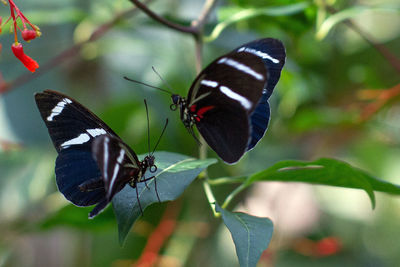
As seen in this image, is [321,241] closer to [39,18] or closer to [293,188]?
[293,188]

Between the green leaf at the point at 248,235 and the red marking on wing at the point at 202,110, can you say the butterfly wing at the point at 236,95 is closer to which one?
the red marking on wing at the point at 202,110

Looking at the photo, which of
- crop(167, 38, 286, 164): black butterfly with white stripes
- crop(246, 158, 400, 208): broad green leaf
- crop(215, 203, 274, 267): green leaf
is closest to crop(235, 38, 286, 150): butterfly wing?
crop(167, 38, 286, 164): black butterfly with white stripes

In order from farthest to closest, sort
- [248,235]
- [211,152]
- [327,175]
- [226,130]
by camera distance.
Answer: [211,152]
[226,130]
[327,175]
[248,235]

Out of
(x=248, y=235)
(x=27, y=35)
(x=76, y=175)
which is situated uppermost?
(x=27, y=35)

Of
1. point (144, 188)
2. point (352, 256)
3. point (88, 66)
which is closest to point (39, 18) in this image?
point (88, 66)

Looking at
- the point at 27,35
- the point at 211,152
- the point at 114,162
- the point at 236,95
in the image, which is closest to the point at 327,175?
the point at 236,95

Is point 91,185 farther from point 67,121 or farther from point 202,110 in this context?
point 202,110

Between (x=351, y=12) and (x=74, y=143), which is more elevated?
(x=351, y=12)
